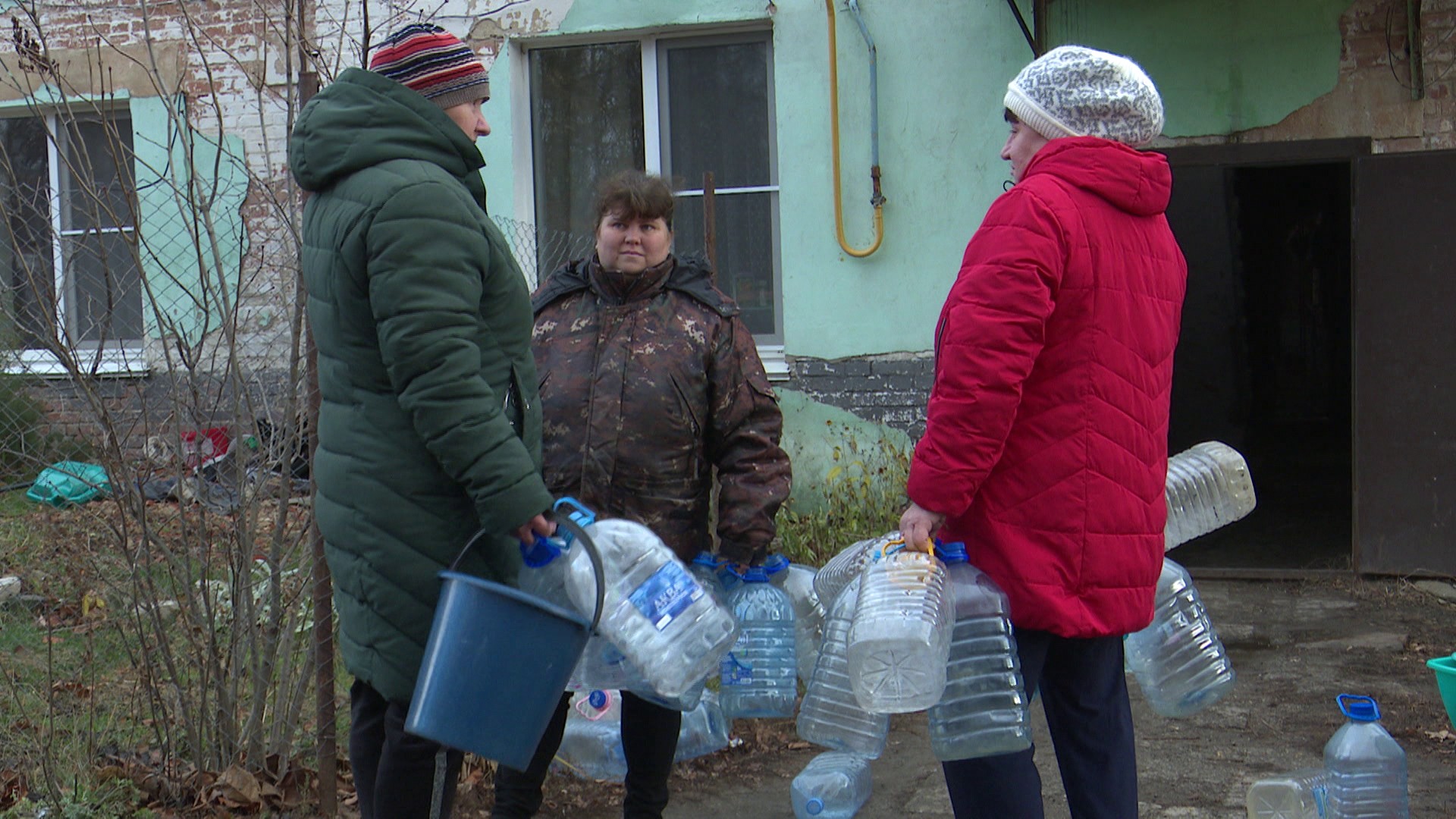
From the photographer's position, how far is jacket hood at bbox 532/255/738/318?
3.07 metres

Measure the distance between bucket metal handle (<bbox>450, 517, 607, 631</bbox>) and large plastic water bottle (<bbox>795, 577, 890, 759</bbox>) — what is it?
61 centimetres

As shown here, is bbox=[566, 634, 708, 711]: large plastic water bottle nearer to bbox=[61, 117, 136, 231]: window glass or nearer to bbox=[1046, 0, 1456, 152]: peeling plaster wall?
bbox=[61, 117, 136, 231]: window glass

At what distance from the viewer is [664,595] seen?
247 centimetres

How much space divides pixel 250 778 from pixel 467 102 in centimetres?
197

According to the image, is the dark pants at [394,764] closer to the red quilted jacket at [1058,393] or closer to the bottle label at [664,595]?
the bottle label at [664,595]

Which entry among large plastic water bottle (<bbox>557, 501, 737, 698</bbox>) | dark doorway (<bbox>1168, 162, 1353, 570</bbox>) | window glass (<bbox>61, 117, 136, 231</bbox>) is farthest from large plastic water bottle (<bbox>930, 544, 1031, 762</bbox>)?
dark doorway (<bbox>1168, 162, 1353, 570</bbox>)

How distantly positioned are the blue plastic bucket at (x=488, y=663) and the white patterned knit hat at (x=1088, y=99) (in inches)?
46.7

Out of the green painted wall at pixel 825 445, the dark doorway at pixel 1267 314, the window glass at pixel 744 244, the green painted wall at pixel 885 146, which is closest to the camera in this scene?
the green painted wall at pixel 885 146

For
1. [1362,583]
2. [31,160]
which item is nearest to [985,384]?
[1362,583]

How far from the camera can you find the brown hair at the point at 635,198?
299 cm

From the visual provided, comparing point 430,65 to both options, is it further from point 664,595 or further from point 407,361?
point 664,595

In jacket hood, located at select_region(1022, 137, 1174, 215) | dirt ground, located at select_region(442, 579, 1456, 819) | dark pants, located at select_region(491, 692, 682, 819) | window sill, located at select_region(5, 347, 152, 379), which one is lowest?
dirt ground, located at select_region(442, 579, 1456, 819)

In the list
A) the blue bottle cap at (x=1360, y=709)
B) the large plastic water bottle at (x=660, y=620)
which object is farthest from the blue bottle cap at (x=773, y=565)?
the blue bottle cap at (x=1360, y=709)

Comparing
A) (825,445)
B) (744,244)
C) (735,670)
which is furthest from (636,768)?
(744,244)
